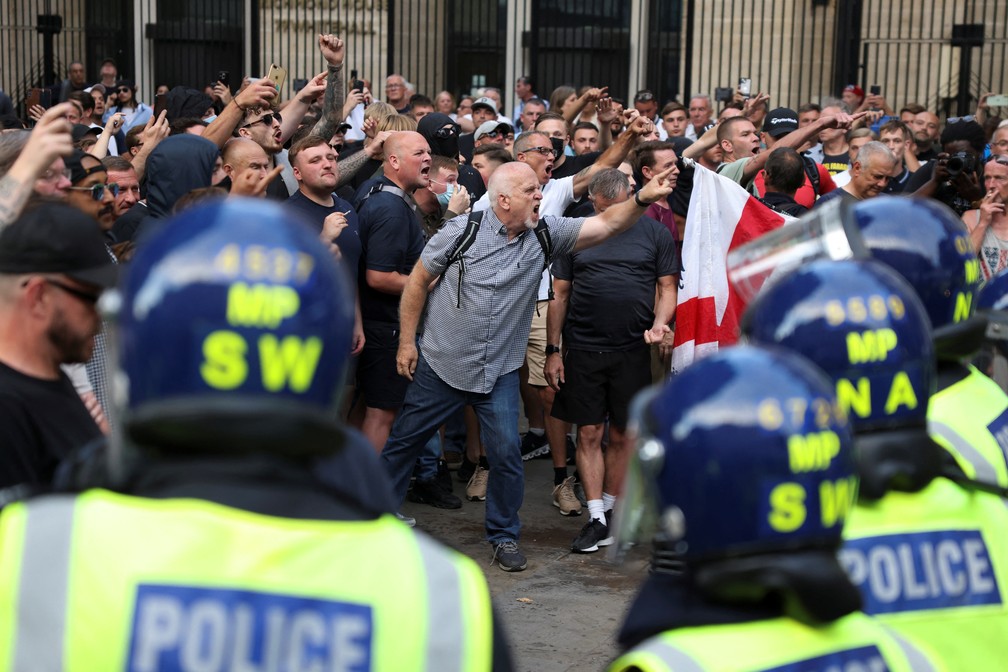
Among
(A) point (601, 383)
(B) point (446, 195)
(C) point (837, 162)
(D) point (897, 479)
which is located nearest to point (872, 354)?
(D) point (897, 479)

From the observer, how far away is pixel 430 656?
1.73 metres

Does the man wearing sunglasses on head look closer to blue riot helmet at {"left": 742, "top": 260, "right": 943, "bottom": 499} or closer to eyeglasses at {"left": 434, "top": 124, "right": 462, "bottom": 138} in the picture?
blue riot helmet at {"left": 742, "top": 260, "right": 943, "bottom": 499}

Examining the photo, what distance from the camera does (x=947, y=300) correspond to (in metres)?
3.04

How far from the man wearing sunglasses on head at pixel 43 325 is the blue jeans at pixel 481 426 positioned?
386cm

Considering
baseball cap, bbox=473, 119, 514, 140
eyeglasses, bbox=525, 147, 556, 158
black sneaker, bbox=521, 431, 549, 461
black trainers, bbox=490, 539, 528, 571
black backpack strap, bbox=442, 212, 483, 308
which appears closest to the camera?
black backpack strap, bbox=442, 212, 483, 308

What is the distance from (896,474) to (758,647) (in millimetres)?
626

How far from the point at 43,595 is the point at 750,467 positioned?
3.14 feet

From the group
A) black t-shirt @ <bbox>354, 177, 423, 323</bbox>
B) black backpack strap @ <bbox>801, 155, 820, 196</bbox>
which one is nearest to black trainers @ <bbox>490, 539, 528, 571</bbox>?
black t-shirt @ <bbox>354, 177, 423, 323</bbox>

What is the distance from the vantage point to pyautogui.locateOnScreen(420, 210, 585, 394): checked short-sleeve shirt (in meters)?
6.48

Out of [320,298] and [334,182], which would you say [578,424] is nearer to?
[334,182]

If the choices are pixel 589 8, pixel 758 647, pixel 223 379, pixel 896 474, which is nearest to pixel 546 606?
pixel 896 474

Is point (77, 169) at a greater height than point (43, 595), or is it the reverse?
point (77, 169)

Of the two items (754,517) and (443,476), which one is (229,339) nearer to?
(754,517)

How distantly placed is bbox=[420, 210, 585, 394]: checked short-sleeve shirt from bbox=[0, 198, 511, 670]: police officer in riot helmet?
4714 mm
